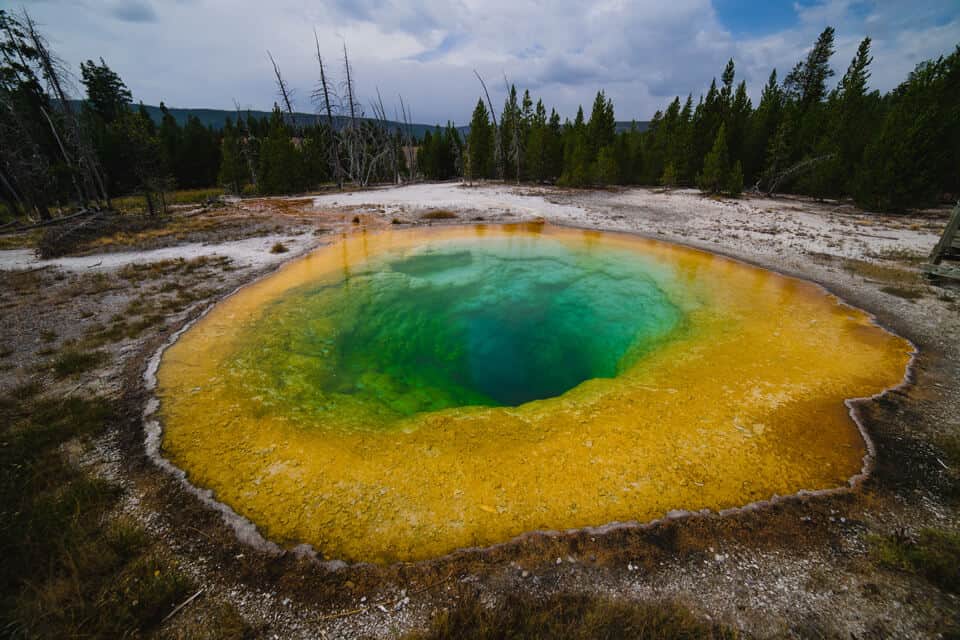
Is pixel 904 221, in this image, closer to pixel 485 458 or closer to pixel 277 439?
pixel 485 458

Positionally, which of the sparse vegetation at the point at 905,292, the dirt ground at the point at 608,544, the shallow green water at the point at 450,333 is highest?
the sparse vegetation at the point at 905,292

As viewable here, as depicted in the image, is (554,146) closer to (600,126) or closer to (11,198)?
(600,126)


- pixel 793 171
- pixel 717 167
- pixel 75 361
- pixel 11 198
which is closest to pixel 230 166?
pixel 11 198

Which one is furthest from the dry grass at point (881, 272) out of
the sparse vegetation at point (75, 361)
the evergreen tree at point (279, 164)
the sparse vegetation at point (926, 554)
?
the evergreen tree at point (279, 164)

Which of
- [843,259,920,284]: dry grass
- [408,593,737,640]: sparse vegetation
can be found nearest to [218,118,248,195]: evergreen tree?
[408,593,737,640]: sparse vegetation

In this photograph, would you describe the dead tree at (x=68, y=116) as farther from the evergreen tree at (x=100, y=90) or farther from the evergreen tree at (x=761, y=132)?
the evergreen tree at (x=761, y=132)

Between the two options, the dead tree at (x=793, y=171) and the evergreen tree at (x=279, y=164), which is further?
the evergreen tree at (x=279, y=164)

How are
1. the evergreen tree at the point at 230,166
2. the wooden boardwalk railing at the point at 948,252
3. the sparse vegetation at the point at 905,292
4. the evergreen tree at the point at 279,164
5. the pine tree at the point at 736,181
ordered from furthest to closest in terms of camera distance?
the evergreen tree at the point at 230,166 → the evergreen tree at the point at 279,164 → the pine tree at the point at 736,181 → the wooden boardwalk railing at the point at 948,252 → the sparse vegetation at the point at 905,292
